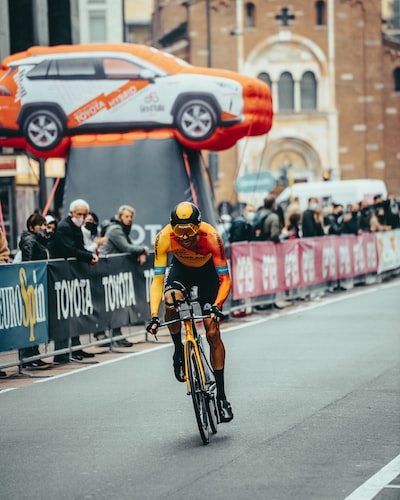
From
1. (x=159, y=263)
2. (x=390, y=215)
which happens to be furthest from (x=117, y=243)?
(x=390, y=215)

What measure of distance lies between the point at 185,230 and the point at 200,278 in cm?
69

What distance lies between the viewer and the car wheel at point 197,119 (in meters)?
21.0

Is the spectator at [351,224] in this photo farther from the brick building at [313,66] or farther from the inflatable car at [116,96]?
the brick building at [313,66]

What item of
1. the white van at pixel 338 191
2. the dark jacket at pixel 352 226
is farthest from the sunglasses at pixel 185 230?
the white van at pixel 338 191

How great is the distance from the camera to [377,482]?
7598 millimetres

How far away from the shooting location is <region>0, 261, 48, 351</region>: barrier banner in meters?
13.7

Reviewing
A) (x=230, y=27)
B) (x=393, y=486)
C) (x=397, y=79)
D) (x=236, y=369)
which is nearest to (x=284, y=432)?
(x=393, y=486)

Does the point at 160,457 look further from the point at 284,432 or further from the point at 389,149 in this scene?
the point at 389,149

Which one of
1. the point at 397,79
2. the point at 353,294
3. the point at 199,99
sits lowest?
the point at 353,294

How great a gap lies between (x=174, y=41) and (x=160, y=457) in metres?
74.7

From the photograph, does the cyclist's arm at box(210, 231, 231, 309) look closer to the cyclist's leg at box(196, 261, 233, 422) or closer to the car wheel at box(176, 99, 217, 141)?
the cyclist's leg at box(196, 261, 233, 422)

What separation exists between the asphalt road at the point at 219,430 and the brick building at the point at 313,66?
60.2 meters

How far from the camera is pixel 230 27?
7594 centimetres

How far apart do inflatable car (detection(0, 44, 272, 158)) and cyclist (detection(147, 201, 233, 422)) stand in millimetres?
11431
